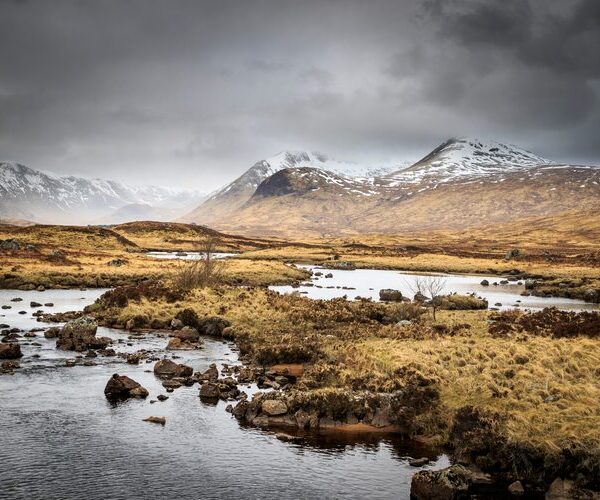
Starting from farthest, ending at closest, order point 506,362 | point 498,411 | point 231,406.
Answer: point 506,362 < point 231,406 < point 498,411

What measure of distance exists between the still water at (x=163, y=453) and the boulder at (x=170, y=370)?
236 centimetres


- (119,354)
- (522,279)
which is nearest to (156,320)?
(119,354)

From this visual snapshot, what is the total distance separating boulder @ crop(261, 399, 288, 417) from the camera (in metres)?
26.5

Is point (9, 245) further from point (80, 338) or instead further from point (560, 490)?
point (560, 490)

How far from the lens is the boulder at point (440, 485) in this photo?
19.0 metres

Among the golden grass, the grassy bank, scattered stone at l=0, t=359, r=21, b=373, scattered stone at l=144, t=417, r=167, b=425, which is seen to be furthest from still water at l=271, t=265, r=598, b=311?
scattered stone at l=144, t=417, r=167, b=425

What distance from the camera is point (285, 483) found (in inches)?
789

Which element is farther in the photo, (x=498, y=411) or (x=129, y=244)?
(x=129, y=244)

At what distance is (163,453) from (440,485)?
34.7 ft

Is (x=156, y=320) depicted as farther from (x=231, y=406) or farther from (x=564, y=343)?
(x=564, y=343)

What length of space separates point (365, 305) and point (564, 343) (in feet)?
84.0

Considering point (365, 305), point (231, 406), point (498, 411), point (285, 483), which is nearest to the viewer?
point (285, 483)

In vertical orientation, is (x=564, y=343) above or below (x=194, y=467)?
above

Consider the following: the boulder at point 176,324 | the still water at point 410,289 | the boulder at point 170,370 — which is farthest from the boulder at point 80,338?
the still water at point 410,289
